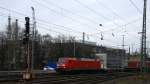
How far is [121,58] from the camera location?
269 ft

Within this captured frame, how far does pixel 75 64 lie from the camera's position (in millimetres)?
58781

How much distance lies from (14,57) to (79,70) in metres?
32.0

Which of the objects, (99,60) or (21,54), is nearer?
(99,60)

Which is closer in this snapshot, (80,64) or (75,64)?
(75,64)

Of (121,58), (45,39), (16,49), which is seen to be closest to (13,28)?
(16,49)

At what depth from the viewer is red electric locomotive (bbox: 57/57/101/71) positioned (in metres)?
57.3

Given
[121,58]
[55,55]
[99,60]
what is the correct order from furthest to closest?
[55,55], [121,58], [99,60]

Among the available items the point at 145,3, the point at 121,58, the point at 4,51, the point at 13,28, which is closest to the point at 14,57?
the point at 4,51

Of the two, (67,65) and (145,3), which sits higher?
(145,3)

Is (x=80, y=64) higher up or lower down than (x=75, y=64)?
lower down

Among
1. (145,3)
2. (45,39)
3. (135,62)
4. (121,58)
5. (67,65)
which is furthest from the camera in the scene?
(45,39)

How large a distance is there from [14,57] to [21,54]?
20.9 feet

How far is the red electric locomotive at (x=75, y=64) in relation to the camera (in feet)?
188

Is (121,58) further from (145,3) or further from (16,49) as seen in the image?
(145,3)
